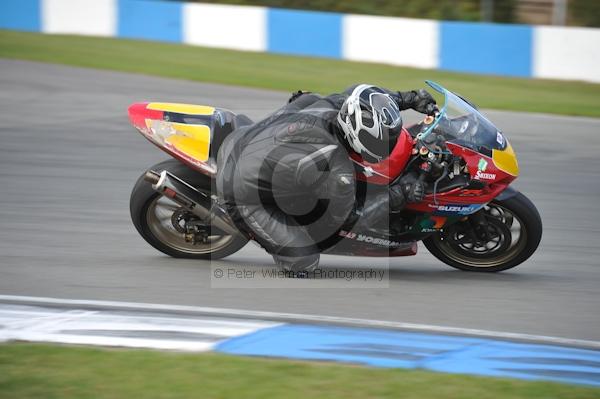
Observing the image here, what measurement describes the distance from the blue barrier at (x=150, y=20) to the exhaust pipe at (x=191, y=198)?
1345 cm

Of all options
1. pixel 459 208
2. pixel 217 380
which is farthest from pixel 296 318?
pixel 459 208

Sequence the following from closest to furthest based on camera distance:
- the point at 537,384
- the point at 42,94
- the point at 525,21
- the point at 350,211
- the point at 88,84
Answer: the point at 537,384 → the point at 350,211 → the point at 42,94 → the point at 88,84 → the point at 525,21

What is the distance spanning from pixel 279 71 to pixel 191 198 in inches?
403

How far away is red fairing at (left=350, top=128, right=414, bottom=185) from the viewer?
5.86m

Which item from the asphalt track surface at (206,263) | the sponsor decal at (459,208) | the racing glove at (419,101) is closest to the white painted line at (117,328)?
the asphalt track surface at (206,263)

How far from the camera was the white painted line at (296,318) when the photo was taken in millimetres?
5043

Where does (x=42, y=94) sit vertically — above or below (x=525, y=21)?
below

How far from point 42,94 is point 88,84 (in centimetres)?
108

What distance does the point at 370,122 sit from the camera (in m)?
5.55

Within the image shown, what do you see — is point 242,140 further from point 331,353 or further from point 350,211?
point 331,353

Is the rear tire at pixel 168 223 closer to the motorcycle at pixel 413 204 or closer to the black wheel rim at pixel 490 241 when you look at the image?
the motorcycle at pixel 413 204

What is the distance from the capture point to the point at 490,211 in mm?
6051

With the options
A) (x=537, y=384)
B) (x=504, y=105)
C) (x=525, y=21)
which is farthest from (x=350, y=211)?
(x=525, y=21)

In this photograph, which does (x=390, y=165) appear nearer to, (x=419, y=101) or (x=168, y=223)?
(x=419, y=101)
